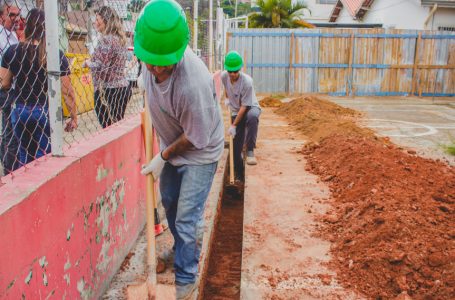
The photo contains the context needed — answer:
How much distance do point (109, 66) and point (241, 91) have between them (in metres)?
2.63

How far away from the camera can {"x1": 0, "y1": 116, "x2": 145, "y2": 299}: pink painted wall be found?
1870 mm

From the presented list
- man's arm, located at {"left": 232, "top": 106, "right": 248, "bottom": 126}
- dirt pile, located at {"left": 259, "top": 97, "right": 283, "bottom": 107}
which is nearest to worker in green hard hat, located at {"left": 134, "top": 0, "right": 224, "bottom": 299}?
man's arm, located at {"left": 232, "top": 106, "right": 248, "bottom": 126}

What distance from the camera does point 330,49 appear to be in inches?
658

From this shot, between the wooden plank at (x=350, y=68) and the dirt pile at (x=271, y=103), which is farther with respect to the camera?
the wooden plank at (x=350, y=68)

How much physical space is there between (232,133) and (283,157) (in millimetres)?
1170

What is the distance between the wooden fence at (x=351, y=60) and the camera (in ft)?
54.3

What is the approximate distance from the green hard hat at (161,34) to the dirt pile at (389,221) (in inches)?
80.6

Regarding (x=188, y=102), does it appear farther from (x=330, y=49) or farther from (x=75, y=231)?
(x=330, y=49)

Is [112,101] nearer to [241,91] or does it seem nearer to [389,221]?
[241,91]

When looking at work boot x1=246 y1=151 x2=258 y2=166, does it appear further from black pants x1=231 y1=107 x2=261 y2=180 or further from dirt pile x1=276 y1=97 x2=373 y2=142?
dirt pile x1=276 y1=97 x2=373 y2=142

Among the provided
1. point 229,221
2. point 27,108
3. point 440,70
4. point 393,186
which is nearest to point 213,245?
point 229,221

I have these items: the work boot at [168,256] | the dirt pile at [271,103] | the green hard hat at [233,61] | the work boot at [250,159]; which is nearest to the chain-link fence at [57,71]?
the work boot at [168,256]

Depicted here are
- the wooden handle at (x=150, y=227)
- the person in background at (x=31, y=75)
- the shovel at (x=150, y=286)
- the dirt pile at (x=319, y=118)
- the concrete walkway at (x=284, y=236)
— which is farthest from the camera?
the dirt pile at (x=319, y=118)

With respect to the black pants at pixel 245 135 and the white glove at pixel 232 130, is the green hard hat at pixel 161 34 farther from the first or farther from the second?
the black pants at pixel 245 135
